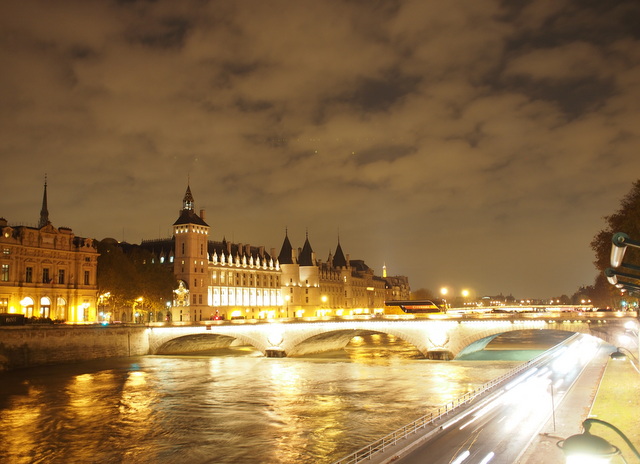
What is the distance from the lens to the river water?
93.5ft

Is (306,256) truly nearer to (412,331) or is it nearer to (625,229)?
(412,331)

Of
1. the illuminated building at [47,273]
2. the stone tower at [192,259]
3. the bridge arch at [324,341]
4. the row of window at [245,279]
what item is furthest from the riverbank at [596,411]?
the row of window at [245,279]

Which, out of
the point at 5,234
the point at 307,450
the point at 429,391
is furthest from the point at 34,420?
the point at 5,234

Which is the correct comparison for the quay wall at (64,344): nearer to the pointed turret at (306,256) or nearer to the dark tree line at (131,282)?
the dark tree line at (131,282)

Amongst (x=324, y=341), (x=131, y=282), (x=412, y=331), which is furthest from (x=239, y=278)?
(x=412, y=331)

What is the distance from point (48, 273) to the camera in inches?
2997

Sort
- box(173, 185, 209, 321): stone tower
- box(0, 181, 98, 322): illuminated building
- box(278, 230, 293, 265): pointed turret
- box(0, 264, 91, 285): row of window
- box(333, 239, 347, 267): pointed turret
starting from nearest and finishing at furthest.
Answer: box(0, 264, 91, 285): row of window, box(0, 181, 98, 322): illuminated building, box(173, 185, 209, 321): stone tower, box(278, 230, 293, 265): pointed turret, box(333, 239, 347, 267): pointed turret

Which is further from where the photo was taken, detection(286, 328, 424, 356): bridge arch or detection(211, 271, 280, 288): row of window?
detection(211, 271, 280, 288): row of window

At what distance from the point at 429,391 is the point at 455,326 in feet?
74.4

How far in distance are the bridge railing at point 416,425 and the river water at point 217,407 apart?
149cm

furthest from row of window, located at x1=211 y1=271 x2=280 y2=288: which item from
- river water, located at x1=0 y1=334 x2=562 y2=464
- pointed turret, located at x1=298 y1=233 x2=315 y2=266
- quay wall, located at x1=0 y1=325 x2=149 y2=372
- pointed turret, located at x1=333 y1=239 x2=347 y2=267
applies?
river water, located at x1=0 y1=334 x2=562 y2=464

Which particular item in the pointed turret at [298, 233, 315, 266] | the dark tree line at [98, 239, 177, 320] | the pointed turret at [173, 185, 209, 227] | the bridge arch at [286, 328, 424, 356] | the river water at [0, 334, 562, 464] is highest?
the pointed turret at [173, 185, 209, 227]

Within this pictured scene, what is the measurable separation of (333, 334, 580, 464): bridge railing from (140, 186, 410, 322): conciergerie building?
68863 millimetres

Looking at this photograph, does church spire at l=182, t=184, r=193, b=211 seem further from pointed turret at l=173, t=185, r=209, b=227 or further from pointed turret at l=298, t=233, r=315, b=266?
pointed turret at l=298, t=233, r=315, b=266
